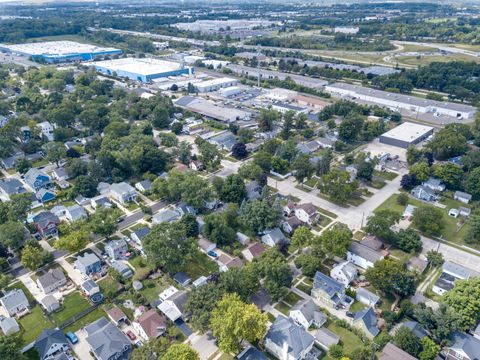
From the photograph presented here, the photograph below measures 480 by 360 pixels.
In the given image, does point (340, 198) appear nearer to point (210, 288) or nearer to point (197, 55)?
point (210, 288)

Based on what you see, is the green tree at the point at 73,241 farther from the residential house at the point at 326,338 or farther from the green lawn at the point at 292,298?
the residential house at the point at 326,338

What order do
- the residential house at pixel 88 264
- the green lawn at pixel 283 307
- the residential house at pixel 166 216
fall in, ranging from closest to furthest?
the green lawn at pixel 283 307, the residential house at pixel 88 264, the residential house at pixel 166 216

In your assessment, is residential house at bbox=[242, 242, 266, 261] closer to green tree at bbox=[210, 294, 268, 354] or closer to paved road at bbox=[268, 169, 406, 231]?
green tree at bbox=[210, 294, 268, 354]

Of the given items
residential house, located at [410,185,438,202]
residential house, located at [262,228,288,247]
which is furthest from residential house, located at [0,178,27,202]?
residential house, located at [410,185,438,202]

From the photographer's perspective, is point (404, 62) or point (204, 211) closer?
point (204, 211)

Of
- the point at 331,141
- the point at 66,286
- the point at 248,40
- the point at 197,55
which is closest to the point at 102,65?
the point at 197,55

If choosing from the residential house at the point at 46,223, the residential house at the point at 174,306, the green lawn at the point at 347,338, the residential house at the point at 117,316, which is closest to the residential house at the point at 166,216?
the residential house at the point at 46,223
